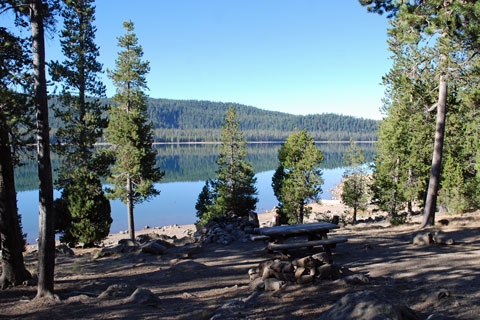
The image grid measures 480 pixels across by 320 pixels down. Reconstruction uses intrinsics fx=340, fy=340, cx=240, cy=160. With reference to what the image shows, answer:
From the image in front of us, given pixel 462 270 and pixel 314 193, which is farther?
pixel 314 193

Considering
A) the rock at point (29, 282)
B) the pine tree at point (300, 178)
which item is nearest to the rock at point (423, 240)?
the rock at point (29, 282)

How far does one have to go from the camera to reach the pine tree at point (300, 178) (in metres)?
26.3

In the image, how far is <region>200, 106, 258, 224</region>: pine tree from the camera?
27.3 metres

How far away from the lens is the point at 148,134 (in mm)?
22828

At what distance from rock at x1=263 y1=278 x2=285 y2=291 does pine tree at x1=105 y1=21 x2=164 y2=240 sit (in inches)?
620

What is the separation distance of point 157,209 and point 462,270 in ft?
155

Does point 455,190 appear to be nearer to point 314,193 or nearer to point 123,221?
point 314,193

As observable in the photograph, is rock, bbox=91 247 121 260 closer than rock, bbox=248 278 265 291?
No

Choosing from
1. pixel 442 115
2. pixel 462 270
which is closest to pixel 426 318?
pixel 462 270

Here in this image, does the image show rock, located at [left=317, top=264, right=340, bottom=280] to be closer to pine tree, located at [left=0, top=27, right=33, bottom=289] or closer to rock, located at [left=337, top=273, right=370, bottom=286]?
rock, located at [left=337, top=273, right=370, bottom=286]

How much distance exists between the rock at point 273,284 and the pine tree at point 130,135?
1576 cm

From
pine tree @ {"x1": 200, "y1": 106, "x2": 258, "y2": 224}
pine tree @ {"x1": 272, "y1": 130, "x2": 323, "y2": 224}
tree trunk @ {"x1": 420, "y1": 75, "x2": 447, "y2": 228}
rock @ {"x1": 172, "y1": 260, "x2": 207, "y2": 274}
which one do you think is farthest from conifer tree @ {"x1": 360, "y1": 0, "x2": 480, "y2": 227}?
pine tree @ {"x1": 200, "y1": 106, "x2": 258, "y2": 224}

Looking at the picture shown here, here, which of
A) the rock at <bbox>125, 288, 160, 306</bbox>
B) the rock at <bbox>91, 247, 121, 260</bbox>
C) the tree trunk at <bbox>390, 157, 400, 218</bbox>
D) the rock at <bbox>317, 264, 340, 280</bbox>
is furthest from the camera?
the tree trunk at <bbox>390, 157, 400, 218</bbox>

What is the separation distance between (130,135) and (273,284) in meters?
16.9
